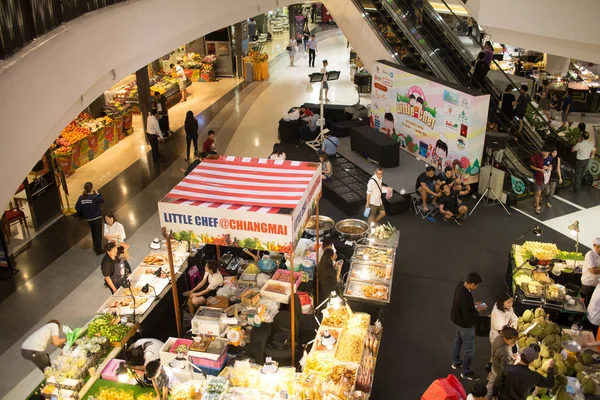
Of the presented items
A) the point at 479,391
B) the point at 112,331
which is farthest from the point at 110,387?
the point at 479,391

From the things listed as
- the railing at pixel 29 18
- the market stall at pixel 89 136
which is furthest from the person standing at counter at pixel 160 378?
the market stall at pixel 89 136

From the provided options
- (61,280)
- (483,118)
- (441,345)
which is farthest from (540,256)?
(61,280)

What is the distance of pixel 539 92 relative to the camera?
20812 mm

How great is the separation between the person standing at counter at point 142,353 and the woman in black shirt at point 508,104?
Answer: 11.8 metres

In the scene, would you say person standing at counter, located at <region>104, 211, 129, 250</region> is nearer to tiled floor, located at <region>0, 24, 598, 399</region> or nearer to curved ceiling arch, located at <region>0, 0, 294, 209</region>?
tiled floor, located at <region>0, 24, 598, 399</region>

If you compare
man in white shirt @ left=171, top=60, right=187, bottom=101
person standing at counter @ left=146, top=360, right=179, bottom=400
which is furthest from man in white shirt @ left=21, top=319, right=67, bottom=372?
man in white shirt @ left=171, top=60, right=187, bottom=101

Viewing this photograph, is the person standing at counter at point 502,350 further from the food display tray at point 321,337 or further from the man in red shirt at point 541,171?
the man in red shirt at point 541,171

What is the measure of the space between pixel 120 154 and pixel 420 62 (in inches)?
376

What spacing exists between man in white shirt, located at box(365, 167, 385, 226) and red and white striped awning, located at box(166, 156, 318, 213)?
3132mm

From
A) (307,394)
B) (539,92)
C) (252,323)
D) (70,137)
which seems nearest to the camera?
(307,394)

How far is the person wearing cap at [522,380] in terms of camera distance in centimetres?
658

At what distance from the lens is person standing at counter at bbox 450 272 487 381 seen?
7.80m

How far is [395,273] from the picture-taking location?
10.8 meters

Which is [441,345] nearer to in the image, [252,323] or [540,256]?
[540,256]
